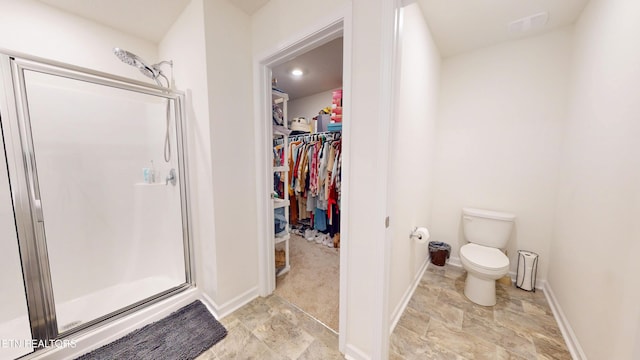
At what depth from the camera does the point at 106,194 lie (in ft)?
6.13

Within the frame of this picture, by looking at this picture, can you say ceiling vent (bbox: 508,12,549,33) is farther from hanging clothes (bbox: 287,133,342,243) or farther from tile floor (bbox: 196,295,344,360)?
tile floor (bbox: 196,295,344,360)

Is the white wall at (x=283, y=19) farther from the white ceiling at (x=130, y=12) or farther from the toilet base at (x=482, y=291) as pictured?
the toilet base at (x=482, y=291)

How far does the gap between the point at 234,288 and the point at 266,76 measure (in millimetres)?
1713

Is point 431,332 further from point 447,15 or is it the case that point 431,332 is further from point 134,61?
point 134,61

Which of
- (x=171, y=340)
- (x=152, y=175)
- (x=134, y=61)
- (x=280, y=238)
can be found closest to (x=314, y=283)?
(x=280, y=238)

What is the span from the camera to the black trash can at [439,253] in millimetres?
2266

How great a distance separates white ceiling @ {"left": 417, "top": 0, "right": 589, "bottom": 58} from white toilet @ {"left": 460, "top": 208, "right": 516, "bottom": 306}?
165cm

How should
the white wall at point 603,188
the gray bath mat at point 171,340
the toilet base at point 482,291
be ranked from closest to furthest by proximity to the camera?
the white wall at point 603,188
the gray bath mat at point 171,340
the toilet base at point 482,291

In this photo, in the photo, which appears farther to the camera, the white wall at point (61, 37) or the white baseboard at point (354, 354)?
the white wall at point (61, 37)

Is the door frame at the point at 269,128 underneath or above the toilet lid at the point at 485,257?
above

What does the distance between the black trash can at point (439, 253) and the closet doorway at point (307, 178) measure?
1.06 m

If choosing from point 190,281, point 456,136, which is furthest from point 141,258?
point 456,136

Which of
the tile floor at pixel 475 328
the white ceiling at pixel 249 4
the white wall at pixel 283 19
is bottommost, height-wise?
the tile floor at pixel 475 328

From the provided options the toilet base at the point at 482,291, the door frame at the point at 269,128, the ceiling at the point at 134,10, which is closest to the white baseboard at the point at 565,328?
the toilet base at the point at 482,291
